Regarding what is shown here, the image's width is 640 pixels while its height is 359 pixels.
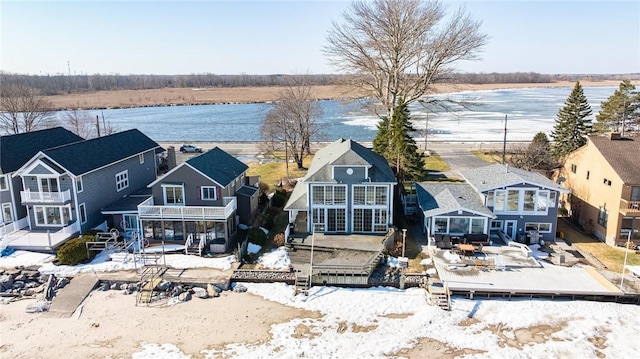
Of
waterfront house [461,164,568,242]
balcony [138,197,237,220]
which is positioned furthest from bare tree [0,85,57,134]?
waterfront house [461,164,568,242]

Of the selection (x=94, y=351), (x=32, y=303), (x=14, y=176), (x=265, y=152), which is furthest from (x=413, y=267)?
(x=265, y=152)

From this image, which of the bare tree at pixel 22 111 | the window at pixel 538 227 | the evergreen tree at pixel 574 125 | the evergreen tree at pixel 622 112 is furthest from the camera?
the bare tree at pixel 22 111

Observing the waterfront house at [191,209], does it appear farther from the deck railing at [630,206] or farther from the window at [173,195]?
the deck railing at [630,206]

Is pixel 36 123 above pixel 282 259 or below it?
above

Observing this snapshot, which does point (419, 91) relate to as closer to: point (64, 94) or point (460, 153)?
point (460, 153)

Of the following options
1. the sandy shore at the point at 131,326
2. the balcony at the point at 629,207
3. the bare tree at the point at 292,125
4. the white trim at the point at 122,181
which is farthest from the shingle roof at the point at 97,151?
the balcony at the point at 629,207

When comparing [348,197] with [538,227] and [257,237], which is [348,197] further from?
[538,227]

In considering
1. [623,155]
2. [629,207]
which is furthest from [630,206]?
[623,155]
